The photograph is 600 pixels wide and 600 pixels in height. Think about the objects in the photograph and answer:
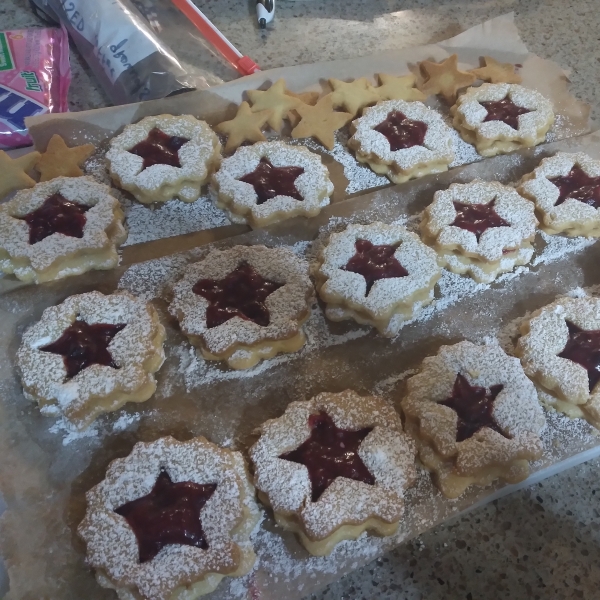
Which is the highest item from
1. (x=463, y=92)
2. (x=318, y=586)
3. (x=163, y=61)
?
(x=163, y=61)

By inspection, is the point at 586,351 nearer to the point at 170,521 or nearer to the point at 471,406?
the point at 471,406

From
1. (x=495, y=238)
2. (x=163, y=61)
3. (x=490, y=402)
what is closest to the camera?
(x=490, y=402)

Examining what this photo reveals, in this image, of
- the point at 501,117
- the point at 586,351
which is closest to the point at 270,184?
the point at 501,117

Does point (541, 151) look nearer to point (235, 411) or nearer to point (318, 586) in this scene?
point (235, 411)

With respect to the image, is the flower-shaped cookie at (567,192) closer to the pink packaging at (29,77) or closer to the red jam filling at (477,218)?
the red jam filling at (477,218)

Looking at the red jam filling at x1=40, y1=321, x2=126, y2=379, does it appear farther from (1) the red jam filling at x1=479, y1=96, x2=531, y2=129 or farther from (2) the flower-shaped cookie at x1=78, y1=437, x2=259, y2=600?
(1) the red jam filling at x1=479, y1=96, x2=531, y2=129

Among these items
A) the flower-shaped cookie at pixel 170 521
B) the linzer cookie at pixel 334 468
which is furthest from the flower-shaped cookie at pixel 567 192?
the flower-shaped cookie at pixel 170 521

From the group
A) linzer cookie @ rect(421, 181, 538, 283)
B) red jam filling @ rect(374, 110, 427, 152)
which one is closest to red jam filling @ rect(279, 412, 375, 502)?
linzer cookie @ rect(421, 181, 538, 283)

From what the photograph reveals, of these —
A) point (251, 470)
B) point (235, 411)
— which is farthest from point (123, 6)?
point (251, 470)
